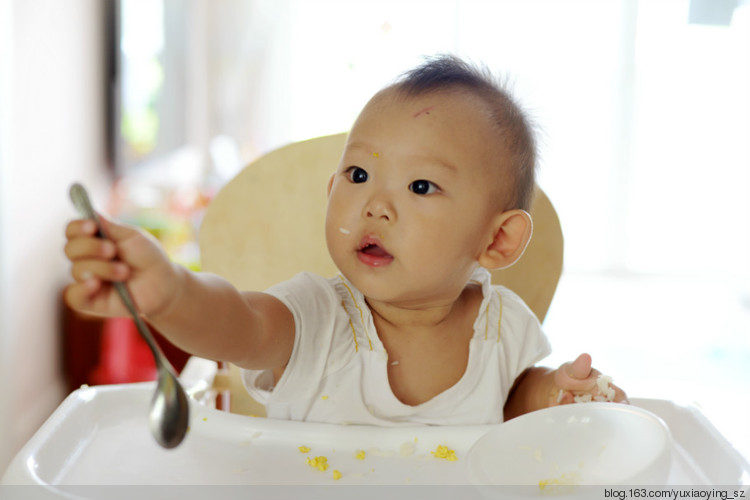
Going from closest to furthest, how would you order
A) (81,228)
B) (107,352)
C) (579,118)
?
(81,228) → (107,352) → (579,118)

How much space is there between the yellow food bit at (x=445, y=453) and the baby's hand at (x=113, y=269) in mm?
317

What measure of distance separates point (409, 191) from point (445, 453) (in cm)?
25

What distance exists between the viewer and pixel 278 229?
102 centimetres

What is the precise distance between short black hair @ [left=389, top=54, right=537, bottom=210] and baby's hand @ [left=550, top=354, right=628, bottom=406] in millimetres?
180

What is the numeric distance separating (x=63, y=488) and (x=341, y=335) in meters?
0.31

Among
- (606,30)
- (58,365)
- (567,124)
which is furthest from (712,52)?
(58,365)

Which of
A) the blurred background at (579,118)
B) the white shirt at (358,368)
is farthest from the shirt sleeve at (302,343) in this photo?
the blurred background at (579,118)

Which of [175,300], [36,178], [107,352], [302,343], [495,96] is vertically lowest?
[107,352]

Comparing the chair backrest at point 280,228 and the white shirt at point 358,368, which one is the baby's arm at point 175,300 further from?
the chair backrest at point 280,228

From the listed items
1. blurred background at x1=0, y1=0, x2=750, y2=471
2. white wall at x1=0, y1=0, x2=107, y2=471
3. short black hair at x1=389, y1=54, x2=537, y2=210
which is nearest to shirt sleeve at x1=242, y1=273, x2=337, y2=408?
short black hair at x1=389, y1=54, x2=537, y2=210

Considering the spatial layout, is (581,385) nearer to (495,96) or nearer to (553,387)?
(553,387)

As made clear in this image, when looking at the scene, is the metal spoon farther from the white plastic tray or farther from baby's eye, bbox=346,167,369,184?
baby's eye, bbox=346,167,369,184

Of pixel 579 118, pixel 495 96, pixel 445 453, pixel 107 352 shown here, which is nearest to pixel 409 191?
pixel 495 96

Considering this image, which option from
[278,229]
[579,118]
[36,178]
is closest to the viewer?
[278,229]
